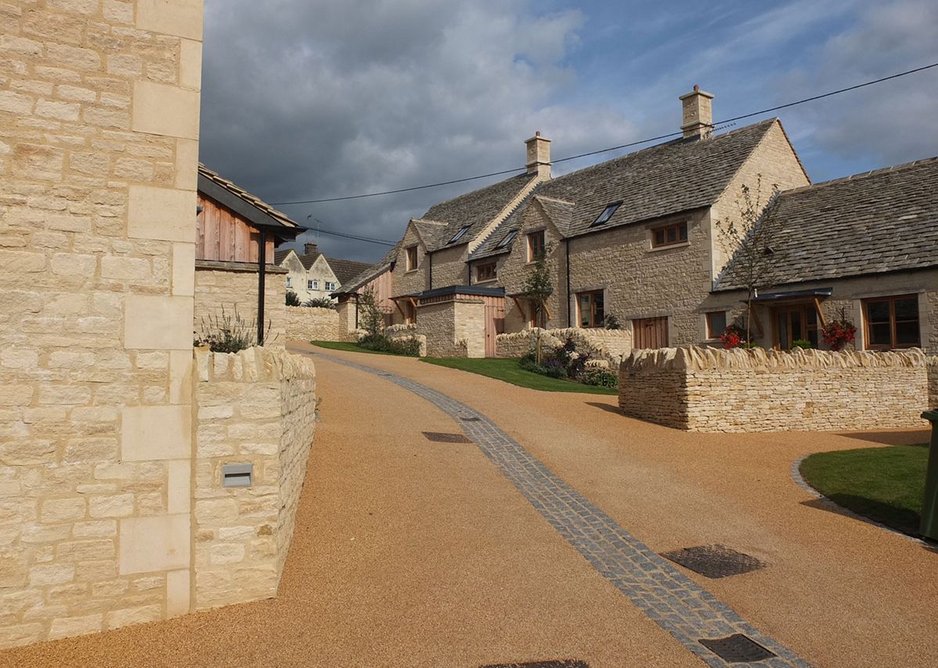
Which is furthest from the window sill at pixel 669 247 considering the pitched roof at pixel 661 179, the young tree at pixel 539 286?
the young tree at pixel 539 286

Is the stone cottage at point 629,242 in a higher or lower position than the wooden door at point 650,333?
higher

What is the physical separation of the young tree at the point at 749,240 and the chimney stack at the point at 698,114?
4656 mm

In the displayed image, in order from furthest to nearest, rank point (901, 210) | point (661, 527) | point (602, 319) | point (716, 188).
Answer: point (602, 319) < point (716, 188) < point (901, 210) < point (661, 527)

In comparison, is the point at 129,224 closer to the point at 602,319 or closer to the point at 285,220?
the point at 285,220

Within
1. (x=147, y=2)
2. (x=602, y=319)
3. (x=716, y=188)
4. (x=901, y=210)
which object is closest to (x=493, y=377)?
(x=602, y=319)

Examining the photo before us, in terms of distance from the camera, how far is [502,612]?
509 cm

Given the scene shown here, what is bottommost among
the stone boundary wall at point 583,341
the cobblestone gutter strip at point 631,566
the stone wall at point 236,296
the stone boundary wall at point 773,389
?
the cobblestone gutter strip at point 631,566

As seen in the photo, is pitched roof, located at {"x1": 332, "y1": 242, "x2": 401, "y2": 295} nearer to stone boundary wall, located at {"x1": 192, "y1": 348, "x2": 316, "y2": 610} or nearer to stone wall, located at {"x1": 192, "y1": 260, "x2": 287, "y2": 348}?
stone wall, located at {"x1": 192, "y1": 260, "x2": 287, "y2": 348}

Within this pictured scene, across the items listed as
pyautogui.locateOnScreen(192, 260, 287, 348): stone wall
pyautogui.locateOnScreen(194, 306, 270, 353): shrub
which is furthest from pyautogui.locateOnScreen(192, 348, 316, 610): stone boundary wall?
pyautogui.locateOnScreen(192, 260, 287, 348): stone wall

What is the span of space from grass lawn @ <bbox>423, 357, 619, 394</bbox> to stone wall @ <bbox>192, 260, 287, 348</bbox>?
23.0ft

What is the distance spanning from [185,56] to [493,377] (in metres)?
13.7

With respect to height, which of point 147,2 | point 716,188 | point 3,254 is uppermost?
point 716,188

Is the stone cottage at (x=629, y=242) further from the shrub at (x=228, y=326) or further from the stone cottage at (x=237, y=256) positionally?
the shrub at (x=228, y=326)

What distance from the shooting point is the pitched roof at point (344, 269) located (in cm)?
5712
